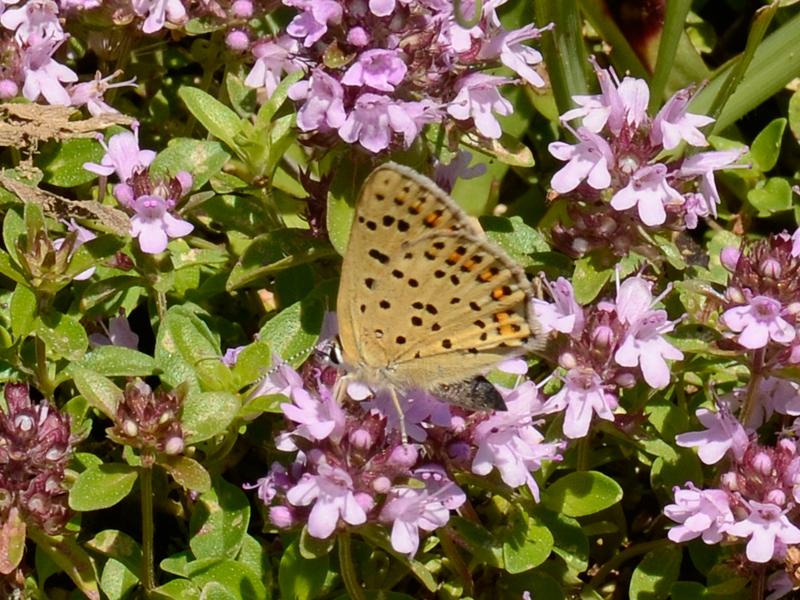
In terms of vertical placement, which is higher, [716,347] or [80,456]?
[716,347]

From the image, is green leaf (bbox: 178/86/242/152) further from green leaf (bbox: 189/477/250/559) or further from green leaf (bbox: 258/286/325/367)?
green leaf (bbox: 189/477/250/559)

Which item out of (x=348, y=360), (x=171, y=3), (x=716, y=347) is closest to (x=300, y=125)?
(x=348, y=360)

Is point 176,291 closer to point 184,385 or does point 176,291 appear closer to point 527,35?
point 184,385

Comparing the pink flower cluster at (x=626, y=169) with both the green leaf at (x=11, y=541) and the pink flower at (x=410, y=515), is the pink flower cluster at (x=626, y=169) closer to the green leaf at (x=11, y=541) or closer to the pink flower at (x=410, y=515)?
the pink flower at (x=410, y=515)

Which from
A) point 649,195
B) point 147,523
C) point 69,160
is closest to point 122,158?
point 69,160

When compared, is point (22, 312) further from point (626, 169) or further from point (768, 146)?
point (768, 146)

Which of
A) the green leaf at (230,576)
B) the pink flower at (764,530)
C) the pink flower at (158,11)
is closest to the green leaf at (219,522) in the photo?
the green leaf at (230,576)
